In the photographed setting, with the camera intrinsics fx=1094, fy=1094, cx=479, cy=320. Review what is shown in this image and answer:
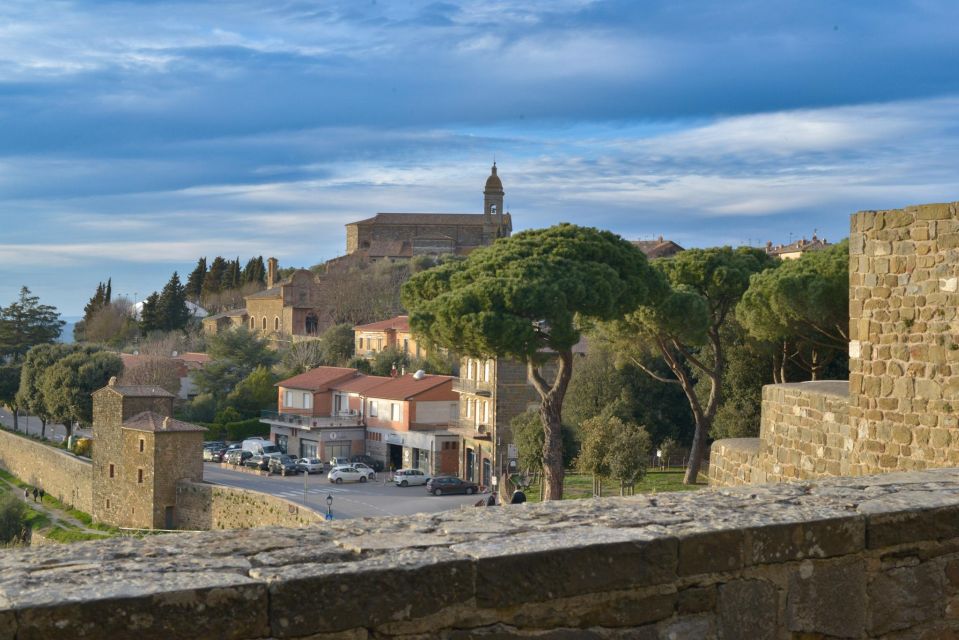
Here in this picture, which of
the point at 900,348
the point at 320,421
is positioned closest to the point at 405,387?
the point at 320,421

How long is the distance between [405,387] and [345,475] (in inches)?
265

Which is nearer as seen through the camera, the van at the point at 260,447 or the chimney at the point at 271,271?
the van at the point at 260,447

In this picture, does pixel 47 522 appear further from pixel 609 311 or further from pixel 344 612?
pixel 344 612

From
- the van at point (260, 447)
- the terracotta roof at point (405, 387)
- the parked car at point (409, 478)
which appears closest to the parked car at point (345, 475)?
the parked car at point (409, 478)

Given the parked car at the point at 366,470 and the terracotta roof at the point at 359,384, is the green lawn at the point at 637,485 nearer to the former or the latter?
the parked car at the point at 366,470

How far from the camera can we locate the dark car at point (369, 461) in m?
47.4

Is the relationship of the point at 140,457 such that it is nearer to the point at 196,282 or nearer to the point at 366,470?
the point at 366,470

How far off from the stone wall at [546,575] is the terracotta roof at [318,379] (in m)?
49.4

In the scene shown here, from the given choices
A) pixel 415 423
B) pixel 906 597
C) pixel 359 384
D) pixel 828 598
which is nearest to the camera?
pixel 828 598

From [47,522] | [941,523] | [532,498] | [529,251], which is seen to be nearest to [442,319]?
[529,251]

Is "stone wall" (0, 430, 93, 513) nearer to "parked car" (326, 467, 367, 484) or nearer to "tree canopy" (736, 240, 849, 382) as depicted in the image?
"parked car" (326, 467, 367, 484)

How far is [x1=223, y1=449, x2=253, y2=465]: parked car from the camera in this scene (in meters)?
49.3

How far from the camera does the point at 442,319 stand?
994 inches

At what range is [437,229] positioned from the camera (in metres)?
111
